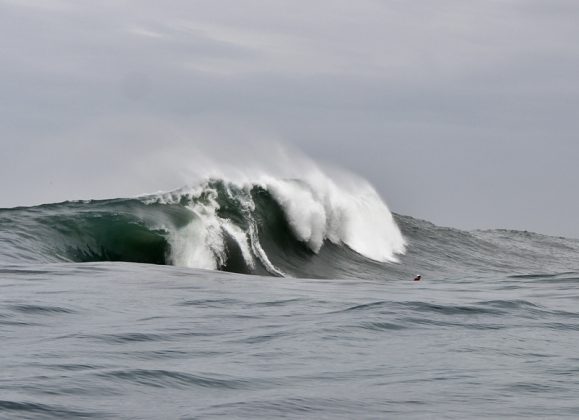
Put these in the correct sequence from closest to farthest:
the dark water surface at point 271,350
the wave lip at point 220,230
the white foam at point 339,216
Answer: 1. the dark water surface at point 271,350
2. the wave lip at point 220,230
3. the white foam at point 339,216

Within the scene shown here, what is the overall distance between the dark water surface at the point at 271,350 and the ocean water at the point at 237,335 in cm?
2

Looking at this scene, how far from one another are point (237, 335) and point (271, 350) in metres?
0.82

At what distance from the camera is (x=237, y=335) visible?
10.1 metres

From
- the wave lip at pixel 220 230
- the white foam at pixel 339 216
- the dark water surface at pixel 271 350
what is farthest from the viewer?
the white foam at pixel 339 216

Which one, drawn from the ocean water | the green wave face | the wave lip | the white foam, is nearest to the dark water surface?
the ocean water

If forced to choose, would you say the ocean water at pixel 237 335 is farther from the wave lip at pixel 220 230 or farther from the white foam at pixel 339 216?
the white foam at pixel 339 216

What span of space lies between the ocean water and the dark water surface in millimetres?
22

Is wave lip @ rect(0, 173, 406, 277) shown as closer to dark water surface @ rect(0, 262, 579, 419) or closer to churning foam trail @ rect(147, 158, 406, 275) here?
churning foam trail @ rect(147, 158, 406, 275)

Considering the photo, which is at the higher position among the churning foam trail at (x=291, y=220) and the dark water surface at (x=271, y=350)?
the churning foam trail at (x=291, y=220)

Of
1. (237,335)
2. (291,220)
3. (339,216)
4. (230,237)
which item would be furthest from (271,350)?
(339,216)

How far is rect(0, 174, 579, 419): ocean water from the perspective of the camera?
290 inches

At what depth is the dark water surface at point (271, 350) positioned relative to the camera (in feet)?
23.9

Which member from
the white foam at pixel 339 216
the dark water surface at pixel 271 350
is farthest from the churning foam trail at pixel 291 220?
the dark water surface at pixel 271 350

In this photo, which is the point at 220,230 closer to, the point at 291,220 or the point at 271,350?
the point at 291,220
